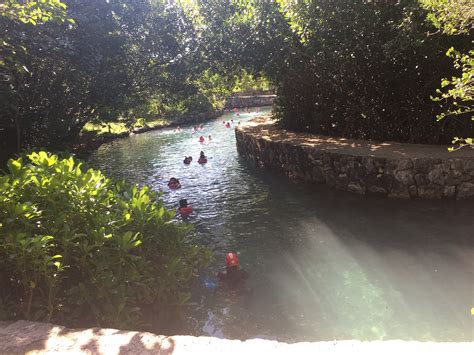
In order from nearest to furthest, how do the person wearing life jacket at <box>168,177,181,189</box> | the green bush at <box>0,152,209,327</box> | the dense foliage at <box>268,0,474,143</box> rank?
the green bush at <box>0,152,209,327</box>
the dense foliage at <box>268,0,474,143</box>
the person wearing life jacket at <box>168,177,181,189</box>

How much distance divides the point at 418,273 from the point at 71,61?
12.7 metres

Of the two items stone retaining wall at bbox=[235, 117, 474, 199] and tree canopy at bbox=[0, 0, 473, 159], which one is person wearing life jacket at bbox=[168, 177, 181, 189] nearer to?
stone retaining wall at bbox=[235, 117, 474, 199]

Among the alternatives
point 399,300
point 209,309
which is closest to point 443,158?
point 399,300

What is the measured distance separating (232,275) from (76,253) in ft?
9.02

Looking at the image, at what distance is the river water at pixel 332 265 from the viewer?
5.23m

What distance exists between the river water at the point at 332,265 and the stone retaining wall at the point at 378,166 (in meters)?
0.40

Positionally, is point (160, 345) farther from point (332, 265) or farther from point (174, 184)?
point (174, 184)

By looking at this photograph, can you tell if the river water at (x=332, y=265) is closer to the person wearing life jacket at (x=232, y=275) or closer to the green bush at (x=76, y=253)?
the person wearing life jacket at (x=232, y=275)

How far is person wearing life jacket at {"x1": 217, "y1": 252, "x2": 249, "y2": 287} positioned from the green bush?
4.36ft

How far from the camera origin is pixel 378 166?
1011 cm

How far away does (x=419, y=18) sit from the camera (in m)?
10.1

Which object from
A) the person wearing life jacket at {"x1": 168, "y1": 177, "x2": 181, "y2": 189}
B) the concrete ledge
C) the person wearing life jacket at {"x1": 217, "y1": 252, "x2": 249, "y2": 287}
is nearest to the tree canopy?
the concrete ledge

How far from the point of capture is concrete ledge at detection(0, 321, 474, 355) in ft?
10.1

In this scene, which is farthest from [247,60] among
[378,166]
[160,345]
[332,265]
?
[160,345]
